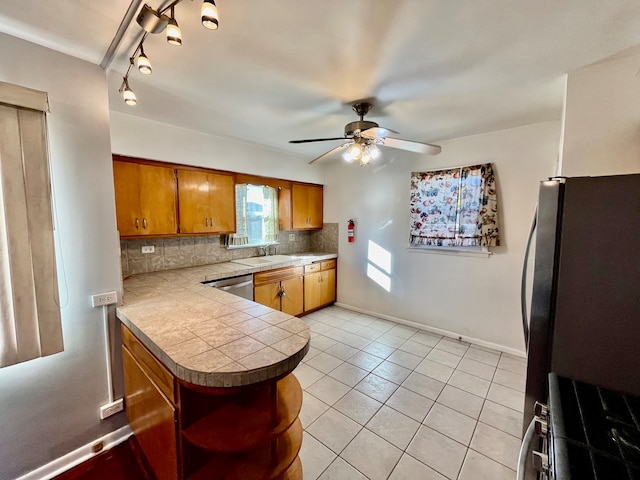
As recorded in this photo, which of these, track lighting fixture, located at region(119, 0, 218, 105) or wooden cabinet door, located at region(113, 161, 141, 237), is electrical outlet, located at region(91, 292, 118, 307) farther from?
track lighting fixture, located at region(119, 0, 218, 105)

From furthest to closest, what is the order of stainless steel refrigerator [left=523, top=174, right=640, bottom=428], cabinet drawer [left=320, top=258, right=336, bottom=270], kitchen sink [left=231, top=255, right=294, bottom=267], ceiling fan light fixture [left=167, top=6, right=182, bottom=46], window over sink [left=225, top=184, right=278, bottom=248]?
cabinet drawer [left=320, top=258, right=336, bottom=270] → window over sink [left=225, top=184, right=278, bottom=248] → kitchen sink [left=231, top=255, right=294, bottom=267] → stainless steel refrigerator [left=523, top=174, right=640, bottom=428] → ceiling fan light fixture [left=167, top=6, right=182, bottom=46]

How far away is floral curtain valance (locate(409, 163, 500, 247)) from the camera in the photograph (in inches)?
113

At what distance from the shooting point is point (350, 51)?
4.88 feet

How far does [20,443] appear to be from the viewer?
57.9 inches

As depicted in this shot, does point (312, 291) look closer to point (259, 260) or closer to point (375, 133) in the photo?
point (259, 260)

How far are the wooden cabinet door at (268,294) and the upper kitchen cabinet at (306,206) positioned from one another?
110 centimetres

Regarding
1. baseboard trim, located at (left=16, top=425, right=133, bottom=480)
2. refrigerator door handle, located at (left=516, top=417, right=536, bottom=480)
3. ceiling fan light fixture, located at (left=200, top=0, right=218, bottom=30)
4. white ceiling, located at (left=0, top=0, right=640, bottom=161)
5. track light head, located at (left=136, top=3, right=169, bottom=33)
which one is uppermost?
white ceiling, located at (left=0, top=0, right=640, bottom=161)

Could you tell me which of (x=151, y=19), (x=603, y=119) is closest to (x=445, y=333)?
(x=603, y=119)

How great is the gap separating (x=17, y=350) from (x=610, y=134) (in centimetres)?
Answer: 364

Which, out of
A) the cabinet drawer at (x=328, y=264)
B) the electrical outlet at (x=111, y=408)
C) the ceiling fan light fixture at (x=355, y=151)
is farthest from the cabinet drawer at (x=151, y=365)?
the cabinet drawer at (x=328, y=264)

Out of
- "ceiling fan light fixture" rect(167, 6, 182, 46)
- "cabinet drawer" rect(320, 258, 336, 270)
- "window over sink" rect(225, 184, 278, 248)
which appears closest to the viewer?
"ceiling fan light fixture" rect(167, 6, 182, 46)

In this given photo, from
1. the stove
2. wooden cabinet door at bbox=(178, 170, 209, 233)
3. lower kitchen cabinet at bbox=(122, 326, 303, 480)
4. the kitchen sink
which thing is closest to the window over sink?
the kitchen sink

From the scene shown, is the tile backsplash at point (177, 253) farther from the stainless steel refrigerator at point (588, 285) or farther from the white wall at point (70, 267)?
the stainless steel refrigerator at point (588, 285)

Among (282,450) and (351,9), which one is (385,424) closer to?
(282,450)
